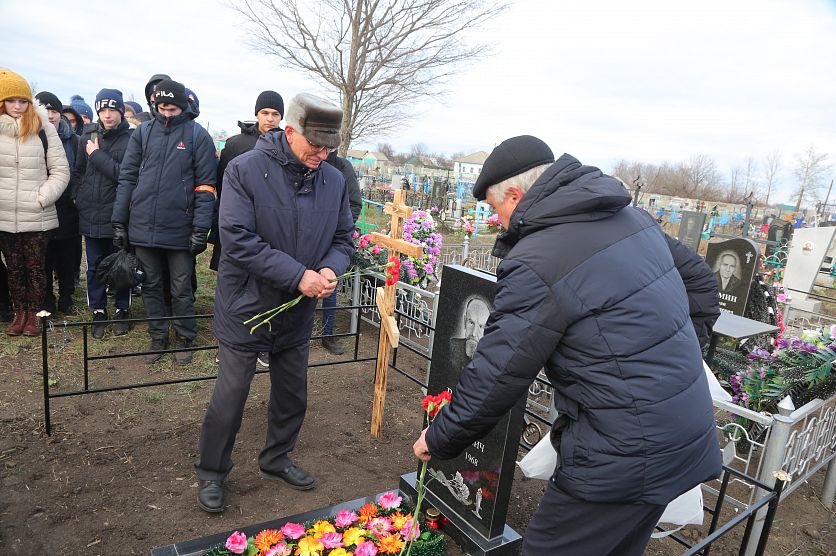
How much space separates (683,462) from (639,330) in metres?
0.43

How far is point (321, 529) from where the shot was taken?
2.42 meters

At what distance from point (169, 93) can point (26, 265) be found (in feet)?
6.42

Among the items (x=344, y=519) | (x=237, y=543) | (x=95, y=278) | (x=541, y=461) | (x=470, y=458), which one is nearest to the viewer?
(x=541, y=461)

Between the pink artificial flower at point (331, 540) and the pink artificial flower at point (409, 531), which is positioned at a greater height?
the pink artificial flower at point (331, 540)

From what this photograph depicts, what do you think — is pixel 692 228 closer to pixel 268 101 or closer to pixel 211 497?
pixel 268 101

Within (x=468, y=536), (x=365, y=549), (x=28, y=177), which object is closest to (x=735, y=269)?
(x=468, y=536)

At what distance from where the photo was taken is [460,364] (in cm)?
291

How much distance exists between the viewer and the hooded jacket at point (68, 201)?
5.05m

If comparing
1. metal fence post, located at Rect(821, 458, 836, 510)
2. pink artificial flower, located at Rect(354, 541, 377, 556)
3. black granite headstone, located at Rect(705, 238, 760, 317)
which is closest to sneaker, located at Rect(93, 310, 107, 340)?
pink artificial flower, located at Rect(354, 541, 377, 556)

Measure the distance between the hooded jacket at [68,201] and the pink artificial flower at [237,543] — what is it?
3.82 meters

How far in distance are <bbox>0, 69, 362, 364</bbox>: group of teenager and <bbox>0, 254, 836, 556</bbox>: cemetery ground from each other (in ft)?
1.63

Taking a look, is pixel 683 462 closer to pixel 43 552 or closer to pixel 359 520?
pixel 359 520

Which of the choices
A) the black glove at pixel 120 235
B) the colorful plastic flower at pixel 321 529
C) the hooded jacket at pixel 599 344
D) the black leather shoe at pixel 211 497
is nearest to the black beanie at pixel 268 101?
the black glove at pixel 120 235

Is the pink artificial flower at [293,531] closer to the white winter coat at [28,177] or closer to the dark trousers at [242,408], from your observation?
the dark trousers at [242,408]
